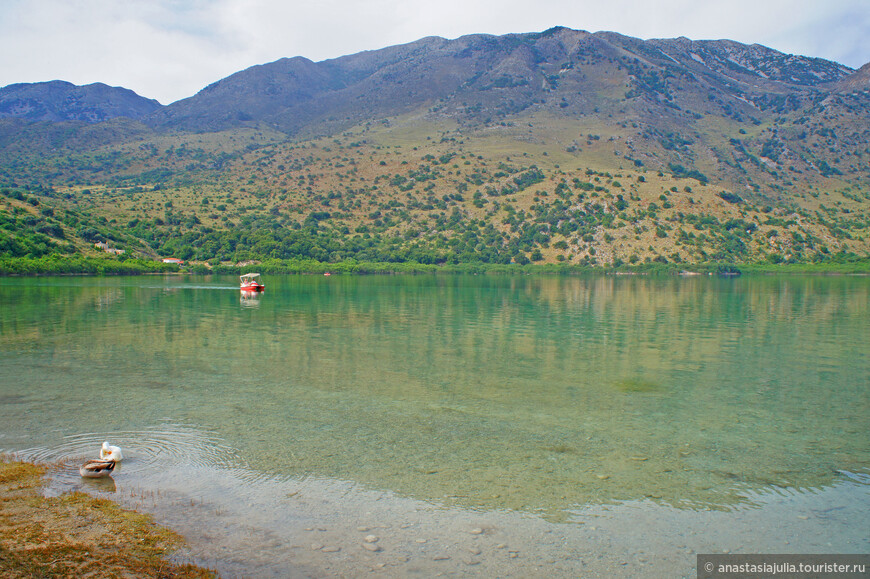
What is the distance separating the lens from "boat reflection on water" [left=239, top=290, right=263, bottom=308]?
46.5 meters

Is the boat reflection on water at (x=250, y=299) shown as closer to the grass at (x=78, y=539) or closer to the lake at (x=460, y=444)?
the lake at (x=460, y=444)

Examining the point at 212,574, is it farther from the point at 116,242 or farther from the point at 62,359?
the point at 116,242

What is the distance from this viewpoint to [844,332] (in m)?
30.5

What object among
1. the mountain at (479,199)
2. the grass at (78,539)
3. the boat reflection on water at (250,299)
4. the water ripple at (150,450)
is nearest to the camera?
the grass at (78,539)

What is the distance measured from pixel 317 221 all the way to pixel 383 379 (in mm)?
121142

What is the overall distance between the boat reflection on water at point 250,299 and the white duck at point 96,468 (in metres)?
36.5

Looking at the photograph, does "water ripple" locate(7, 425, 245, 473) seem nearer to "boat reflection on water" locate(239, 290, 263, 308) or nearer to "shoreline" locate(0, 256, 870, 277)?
"boat reflection on water" locate(239, 290, 263, 308)

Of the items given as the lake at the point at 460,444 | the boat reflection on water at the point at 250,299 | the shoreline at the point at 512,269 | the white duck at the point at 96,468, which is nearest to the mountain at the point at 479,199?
the shoreline at the point at 512,269

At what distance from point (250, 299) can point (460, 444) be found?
44.3m

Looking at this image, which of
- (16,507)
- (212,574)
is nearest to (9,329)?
(16,507)

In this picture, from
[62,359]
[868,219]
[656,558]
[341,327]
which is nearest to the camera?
[656,558]

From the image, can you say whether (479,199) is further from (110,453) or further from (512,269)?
(110,453)

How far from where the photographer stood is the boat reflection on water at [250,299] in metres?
46.5

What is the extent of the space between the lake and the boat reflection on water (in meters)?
19.3
